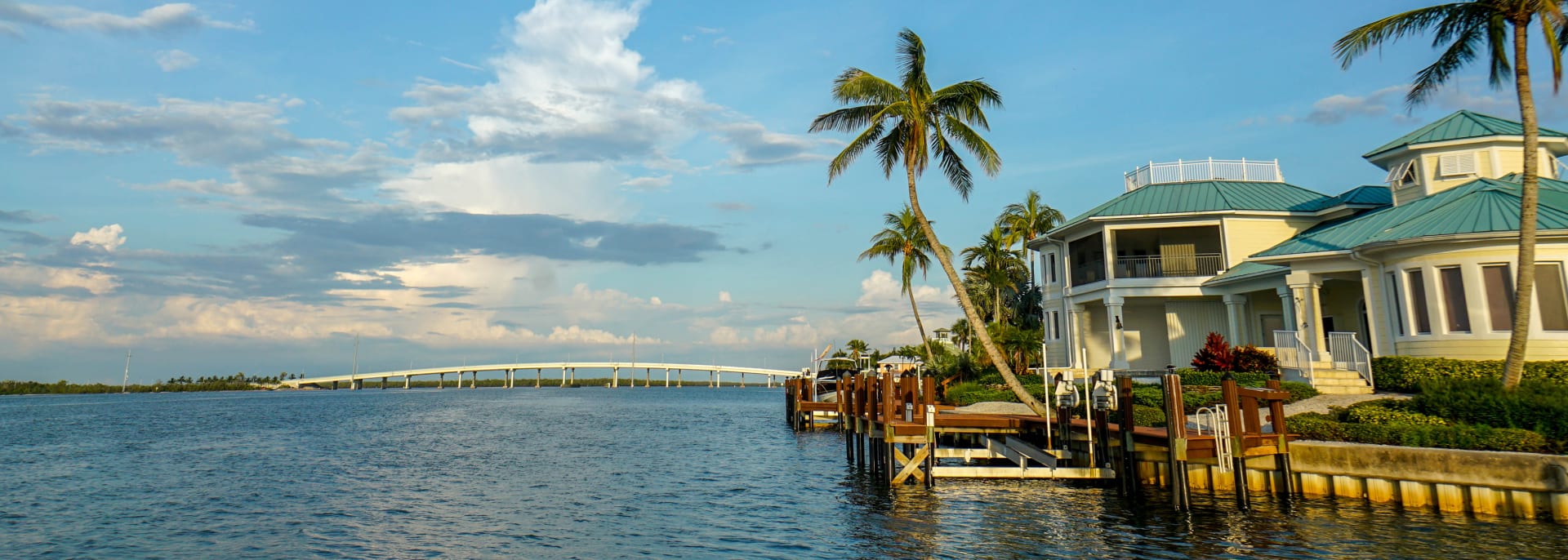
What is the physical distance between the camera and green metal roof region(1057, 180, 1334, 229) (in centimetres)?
3303

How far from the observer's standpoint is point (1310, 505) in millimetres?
14969

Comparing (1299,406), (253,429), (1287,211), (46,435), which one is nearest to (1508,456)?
(1299,406)

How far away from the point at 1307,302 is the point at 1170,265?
769 cm

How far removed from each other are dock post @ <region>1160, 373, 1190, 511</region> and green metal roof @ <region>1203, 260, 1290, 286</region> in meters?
15.4

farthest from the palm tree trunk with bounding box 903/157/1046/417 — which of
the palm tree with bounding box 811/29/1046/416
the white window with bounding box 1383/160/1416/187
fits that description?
the white window with bounding box 1383/160/1416/187

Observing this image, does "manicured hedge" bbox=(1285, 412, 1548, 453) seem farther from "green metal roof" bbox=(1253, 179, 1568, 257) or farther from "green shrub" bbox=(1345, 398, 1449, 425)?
"green metal roof" bbox=(1253, 179, 1568, 257)

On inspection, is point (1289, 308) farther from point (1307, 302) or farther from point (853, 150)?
point (853, 150)

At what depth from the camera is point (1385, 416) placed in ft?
54.0

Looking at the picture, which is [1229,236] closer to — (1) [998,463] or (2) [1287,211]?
(2) [1287,211]

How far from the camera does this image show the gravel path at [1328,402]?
2059 cm

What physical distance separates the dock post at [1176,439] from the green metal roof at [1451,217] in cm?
1177

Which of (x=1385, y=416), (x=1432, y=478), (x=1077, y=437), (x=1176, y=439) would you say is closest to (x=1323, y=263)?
(x=1385, y=416)

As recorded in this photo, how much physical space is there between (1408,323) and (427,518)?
25044 millimetres

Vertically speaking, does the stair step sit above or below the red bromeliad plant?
below
